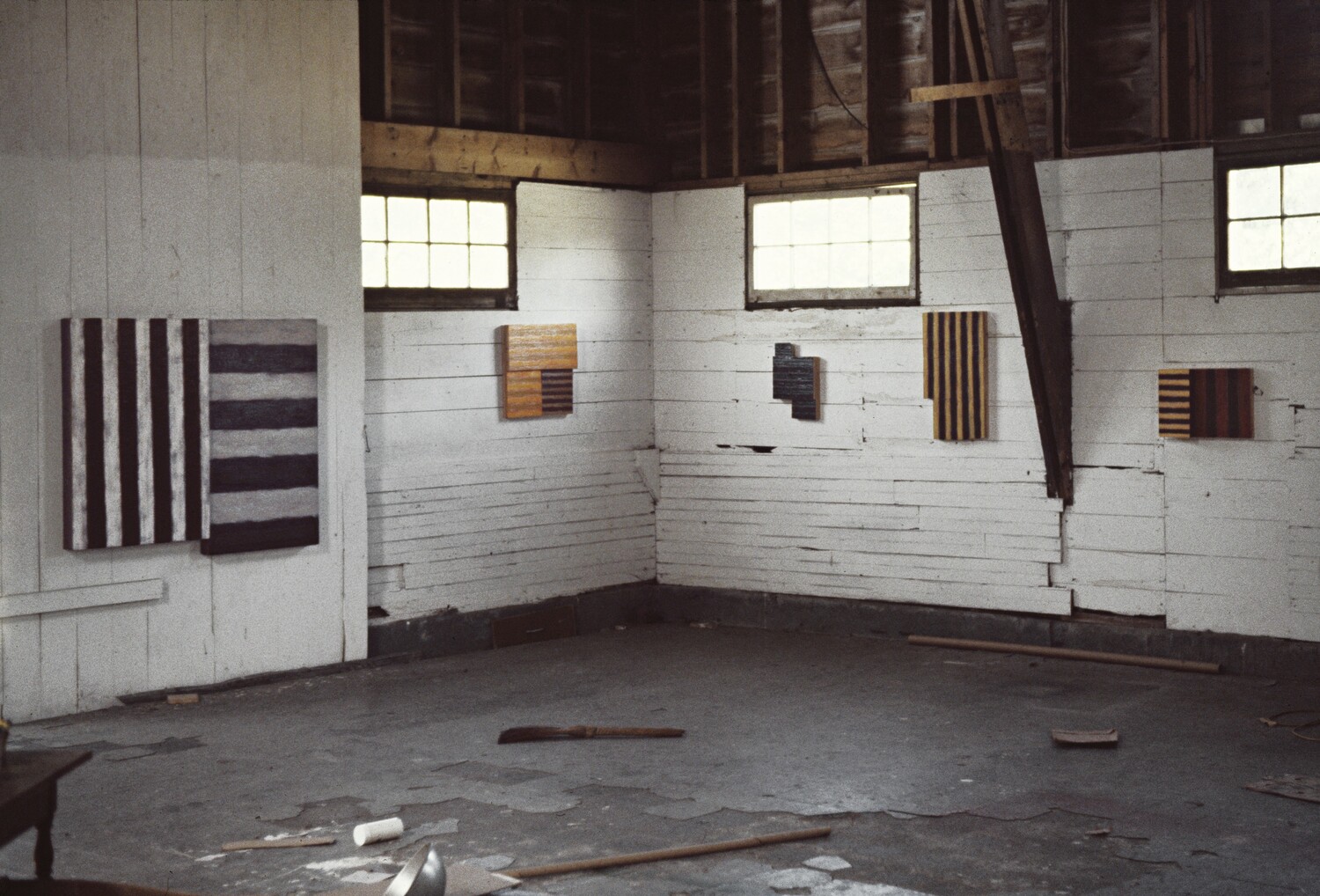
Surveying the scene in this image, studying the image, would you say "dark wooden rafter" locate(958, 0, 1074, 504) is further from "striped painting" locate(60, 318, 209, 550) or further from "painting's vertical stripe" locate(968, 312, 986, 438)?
"striped painting" locate(60, 318, 209, 550)

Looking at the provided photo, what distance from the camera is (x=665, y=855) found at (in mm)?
5219

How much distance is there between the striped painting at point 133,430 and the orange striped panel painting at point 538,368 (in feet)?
6.79

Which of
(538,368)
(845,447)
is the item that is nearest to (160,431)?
(538,368)

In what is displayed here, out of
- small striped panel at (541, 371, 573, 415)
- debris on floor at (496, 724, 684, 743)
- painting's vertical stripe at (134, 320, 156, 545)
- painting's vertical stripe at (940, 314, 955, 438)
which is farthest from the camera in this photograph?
small striped panel at (541, 371, 573, 415)

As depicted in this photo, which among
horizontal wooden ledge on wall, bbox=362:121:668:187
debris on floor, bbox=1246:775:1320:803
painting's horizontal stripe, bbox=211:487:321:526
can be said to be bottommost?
debris on floor, bbox=1246:775:1320:803

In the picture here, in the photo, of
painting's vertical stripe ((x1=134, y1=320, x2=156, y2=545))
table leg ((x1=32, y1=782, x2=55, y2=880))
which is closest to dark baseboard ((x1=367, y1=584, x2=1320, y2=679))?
painting's vertical stripe ((x1=134, y1=320, x2=156, y2=545))

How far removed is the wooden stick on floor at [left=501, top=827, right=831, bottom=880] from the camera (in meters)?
5.06

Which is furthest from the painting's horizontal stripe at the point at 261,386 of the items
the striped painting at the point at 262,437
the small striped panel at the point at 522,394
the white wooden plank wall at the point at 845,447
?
the white wooden plank wall at the point at 845,447

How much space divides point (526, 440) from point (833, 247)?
2.21 meters

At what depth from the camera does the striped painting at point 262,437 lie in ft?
25.6

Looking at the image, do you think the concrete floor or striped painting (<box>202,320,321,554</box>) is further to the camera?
striped painting (<box>202,320,321,554</box>)

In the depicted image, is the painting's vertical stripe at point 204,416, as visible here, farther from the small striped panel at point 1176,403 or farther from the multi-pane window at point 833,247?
the small striped panel at point 1176,403

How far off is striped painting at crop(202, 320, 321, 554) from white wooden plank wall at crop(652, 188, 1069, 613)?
2781 mm

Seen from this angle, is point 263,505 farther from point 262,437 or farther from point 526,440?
point 526,440
